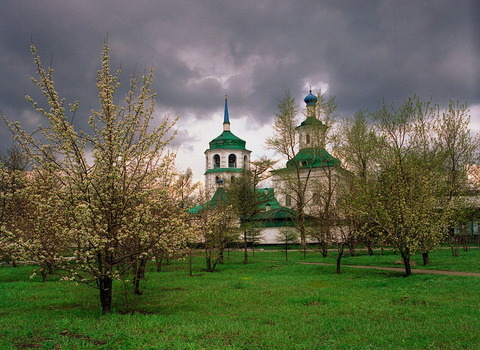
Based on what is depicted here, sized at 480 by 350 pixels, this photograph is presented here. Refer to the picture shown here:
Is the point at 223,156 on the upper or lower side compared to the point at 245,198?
upper

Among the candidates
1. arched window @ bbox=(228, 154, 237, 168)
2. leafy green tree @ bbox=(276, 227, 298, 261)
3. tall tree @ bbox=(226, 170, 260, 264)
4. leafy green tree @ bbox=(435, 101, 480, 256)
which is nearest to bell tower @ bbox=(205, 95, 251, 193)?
arched window @ bbox=(228, 154, 237, 168)

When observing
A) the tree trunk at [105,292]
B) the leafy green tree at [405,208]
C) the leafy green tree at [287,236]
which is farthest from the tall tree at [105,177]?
the leafy green tree at [287,236]

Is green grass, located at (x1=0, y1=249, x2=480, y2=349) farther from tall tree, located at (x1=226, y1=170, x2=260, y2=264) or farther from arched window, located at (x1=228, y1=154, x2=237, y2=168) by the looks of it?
arched window, located at (x1=228, y1=154, x2=237, y2=168)

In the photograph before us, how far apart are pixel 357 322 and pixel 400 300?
3091 mm

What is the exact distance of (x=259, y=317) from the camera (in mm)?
9359

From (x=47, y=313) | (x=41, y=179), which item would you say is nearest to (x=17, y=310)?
(x=47, y=313)

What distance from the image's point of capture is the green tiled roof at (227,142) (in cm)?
8294

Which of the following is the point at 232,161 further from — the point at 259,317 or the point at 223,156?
the point at 259,317

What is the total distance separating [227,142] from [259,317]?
74418mm

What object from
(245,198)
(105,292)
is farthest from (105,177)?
(245,198)

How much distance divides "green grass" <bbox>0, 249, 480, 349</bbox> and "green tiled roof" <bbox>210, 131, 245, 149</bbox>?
68.6 metres

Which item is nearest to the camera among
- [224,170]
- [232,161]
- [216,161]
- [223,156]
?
[224,170]

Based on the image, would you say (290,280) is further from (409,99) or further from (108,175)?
(409,99)

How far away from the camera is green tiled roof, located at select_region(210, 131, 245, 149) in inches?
3265
